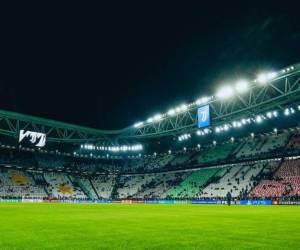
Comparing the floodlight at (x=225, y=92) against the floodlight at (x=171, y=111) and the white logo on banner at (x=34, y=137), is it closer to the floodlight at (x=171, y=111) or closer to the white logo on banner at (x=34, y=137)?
the floodlight at (x=171, y=111)

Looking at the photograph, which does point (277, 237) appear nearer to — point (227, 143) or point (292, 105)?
point (292, 105)

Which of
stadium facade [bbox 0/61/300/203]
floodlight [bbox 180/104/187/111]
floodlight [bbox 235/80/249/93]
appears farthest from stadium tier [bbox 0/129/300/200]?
floodlight [bbox 235/80/249/93]

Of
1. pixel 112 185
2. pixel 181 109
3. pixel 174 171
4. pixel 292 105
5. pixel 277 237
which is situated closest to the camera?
pixel 277 237

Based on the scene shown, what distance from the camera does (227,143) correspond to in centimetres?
6875

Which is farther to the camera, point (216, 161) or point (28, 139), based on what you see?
point (216, 161)

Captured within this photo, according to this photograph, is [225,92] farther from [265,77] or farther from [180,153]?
[180,153]

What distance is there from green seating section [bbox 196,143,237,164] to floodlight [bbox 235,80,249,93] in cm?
2983

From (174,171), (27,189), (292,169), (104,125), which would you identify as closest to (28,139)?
(104,125)

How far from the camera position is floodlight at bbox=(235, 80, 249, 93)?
35.7m

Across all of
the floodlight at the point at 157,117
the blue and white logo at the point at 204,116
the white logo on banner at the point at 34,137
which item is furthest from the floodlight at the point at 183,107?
the white logo on banner at the point at 34,137

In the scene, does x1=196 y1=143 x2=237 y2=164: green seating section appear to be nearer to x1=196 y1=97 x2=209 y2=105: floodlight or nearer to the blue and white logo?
x1=196 y1=97 x2=209 y2=105: floodlight

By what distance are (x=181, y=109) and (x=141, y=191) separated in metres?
33.2

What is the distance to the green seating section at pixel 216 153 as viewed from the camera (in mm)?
65812

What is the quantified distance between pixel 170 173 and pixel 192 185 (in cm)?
1231
